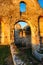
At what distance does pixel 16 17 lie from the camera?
18.6 meters

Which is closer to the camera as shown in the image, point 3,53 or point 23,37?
point 3,53

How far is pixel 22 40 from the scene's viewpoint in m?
24.2

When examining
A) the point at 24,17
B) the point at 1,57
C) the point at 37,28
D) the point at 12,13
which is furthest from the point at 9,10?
the point at 1,57

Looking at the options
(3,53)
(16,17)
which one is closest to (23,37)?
(16,17)

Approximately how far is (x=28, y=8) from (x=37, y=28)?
207 cm

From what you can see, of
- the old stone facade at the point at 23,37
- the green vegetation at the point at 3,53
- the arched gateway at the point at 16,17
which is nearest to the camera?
the green vegetation at the point at 3,53

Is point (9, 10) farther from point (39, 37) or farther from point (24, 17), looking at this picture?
point (39, 37)

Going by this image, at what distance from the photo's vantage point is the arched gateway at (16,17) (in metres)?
17.9

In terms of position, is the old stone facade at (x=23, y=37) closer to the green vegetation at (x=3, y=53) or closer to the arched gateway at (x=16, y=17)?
the arched gateway at (x=16, y=17)

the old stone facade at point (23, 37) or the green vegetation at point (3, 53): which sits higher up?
the old stone facade at point (23, 37)

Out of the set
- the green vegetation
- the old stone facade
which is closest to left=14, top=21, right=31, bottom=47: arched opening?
the old stone facade

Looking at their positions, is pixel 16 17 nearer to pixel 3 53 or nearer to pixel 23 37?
pixel 3 53

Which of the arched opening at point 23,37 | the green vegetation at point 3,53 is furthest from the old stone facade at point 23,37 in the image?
the green vegetation at point 3,53

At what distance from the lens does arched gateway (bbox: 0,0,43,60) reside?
17938 mm
